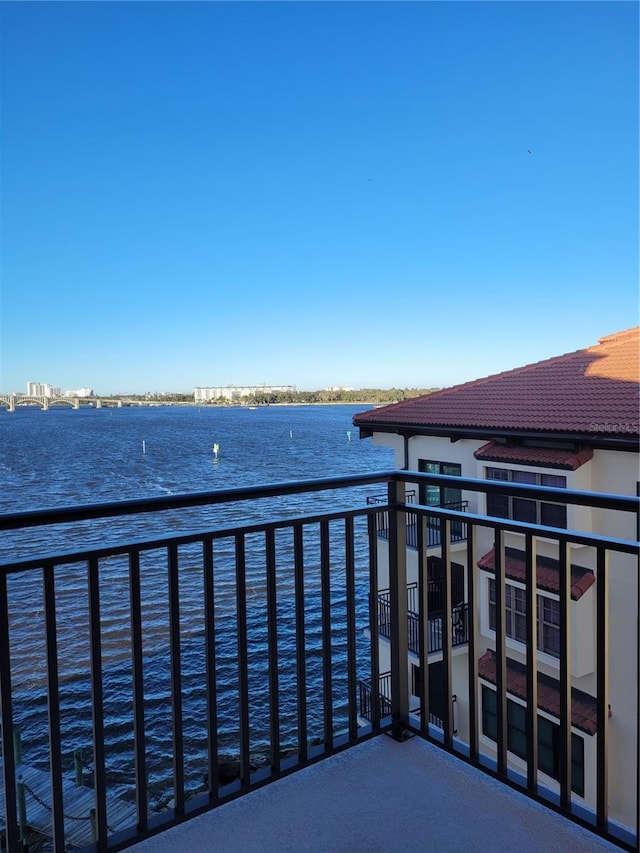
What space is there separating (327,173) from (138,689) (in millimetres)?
16488

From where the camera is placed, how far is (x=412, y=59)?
7246mm

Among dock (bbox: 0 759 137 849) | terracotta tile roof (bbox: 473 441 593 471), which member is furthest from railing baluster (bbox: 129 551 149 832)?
terracotta tile roof (bbox: 473 441 593 471)

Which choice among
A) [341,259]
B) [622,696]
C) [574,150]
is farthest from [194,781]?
[341,259]

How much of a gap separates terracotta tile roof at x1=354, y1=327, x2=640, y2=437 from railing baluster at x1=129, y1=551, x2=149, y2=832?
23.6 ft

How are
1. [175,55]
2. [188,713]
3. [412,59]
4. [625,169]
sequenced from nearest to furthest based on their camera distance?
[175,55] → [412,59] → [188,713] → [625,169]

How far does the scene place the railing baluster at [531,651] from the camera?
143 cm

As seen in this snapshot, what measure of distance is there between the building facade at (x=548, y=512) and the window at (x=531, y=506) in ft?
0.07

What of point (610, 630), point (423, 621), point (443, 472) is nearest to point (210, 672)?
point (423, 621)

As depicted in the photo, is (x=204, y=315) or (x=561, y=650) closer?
(x=561, y=650)

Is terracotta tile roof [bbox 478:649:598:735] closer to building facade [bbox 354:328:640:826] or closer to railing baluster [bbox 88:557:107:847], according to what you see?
building facade [bbox 354:328:640:826]

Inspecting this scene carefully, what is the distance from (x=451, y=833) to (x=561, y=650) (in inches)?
21.9

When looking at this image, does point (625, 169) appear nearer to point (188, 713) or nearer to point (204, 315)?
point (188, 713)

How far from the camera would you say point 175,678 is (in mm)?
1459

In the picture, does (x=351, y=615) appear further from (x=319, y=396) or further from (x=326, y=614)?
(x=319, y=396)
